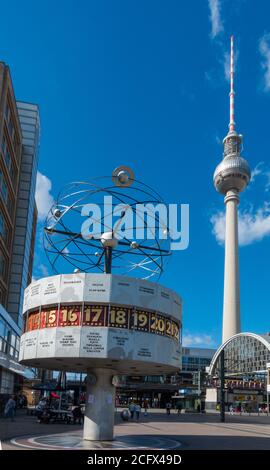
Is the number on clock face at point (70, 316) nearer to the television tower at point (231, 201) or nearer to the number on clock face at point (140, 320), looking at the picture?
the number on clock face at point (140, 320)

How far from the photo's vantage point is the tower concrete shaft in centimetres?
13412

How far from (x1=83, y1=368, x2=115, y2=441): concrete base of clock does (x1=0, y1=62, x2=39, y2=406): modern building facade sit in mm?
26736

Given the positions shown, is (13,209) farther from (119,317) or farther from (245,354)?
(245,354)

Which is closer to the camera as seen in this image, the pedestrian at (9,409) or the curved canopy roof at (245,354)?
the pedestrian at (9,409)

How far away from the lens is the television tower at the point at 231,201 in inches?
5325

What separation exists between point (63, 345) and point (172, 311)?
5.21 m

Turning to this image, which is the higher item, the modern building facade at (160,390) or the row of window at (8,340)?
the row of window at (8,340)

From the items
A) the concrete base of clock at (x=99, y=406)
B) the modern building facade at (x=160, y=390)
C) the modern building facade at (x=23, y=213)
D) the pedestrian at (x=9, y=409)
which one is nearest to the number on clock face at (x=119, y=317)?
the concrete base of clock at (x=99, y=406)

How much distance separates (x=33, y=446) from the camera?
21.2 metres

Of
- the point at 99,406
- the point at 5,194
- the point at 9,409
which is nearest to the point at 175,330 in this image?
the point at 99,406

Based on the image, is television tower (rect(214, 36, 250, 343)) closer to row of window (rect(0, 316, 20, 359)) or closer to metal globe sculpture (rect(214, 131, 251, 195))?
metal globe sculpture (rect(214, 131, 251, 195))

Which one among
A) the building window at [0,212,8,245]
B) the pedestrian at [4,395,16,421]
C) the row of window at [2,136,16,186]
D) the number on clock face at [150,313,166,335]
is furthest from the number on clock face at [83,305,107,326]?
the row of window at [2,136,16,186]

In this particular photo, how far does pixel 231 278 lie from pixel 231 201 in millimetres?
23126
